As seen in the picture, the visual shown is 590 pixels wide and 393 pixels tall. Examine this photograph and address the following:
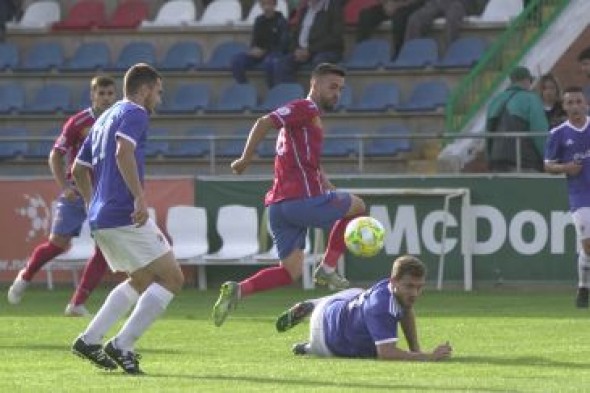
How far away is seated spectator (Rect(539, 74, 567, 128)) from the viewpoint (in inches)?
882

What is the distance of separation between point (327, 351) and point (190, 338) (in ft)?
7.87

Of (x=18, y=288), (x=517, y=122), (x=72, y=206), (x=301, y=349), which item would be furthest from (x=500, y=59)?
(x=301, y=349)

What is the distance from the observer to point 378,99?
27.1 metres

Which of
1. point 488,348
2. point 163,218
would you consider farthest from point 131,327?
point 163,218

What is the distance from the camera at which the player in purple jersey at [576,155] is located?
737 inches

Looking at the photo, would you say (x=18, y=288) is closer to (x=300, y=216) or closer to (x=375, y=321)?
(x=300, y=216)

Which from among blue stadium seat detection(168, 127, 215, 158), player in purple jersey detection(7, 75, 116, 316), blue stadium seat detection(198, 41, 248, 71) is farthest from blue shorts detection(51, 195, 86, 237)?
blue stadium seat detection(198, 41, 248, 71)

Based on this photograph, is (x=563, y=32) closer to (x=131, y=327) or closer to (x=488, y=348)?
(x=488, y=348)

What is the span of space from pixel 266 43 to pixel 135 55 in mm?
2605

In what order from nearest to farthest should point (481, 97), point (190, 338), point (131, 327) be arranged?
1. point (131, 327)
2. point (190, 338)
3. point (481, 97)

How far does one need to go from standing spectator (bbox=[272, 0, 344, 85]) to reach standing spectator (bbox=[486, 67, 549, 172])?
15.9 ft

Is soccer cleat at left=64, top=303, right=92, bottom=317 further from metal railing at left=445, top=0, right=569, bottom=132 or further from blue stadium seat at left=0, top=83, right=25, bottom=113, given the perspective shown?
blue stadium seat at left=0, top=83, right=25, bottom=113

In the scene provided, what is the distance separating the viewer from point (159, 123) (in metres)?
28.3

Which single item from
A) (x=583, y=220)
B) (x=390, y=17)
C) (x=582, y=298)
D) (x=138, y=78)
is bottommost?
(x=582, y=298)
